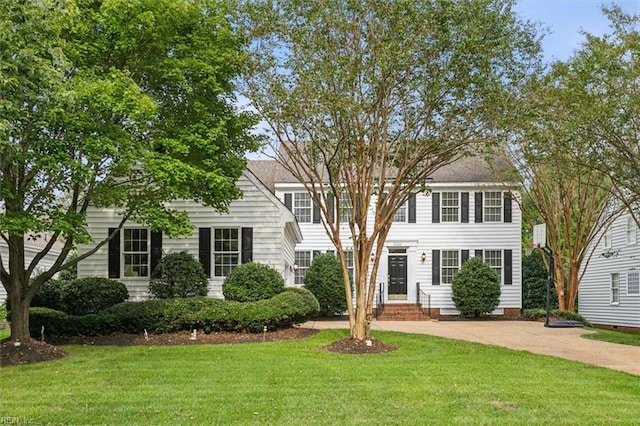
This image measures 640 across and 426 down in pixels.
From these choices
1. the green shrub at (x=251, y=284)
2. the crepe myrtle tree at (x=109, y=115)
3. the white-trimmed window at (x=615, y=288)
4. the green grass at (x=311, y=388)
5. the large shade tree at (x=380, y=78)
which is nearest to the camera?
the green grass at (x=311, y=388)

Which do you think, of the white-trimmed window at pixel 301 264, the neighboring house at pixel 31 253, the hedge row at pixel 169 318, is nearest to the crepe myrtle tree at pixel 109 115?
the hedge row at pixel 169 318

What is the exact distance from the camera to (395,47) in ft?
39.1

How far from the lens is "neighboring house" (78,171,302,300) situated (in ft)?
57.6

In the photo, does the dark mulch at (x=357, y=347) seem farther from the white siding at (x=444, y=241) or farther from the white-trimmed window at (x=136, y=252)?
the white siding at (x=444, y=241)

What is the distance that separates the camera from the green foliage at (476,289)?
23578 millimetres

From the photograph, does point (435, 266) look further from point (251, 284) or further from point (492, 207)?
point (251, 284)

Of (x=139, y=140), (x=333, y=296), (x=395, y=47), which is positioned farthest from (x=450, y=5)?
(x=333, y=296)

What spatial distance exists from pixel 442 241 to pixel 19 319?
1672cm

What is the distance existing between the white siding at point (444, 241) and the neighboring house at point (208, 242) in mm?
7370

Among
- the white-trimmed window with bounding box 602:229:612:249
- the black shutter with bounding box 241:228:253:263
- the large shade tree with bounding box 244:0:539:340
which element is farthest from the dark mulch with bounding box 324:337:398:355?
the white-trimmed window with bounding box 602:229:612:249

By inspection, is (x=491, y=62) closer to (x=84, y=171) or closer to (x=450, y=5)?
(x=450, y=5)

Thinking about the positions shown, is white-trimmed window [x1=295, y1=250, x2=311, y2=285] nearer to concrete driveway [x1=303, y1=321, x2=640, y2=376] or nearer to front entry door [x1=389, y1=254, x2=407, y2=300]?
front entry door [x1=389, y1=254, x2=407, y2=300]

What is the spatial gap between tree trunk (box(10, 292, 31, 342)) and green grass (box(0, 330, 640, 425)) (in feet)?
3.14

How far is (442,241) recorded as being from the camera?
25.2 meters
